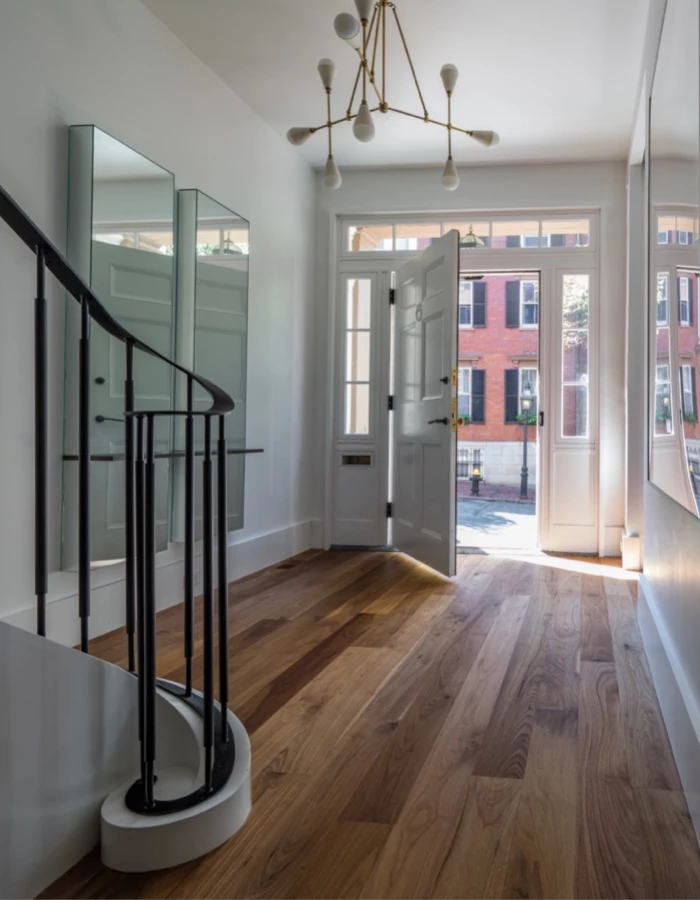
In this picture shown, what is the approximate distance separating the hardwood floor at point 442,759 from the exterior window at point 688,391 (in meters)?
0.94

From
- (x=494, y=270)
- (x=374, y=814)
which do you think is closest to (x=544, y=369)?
(x=494, y=270)

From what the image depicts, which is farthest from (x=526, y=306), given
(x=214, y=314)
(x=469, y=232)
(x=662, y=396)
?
(x=662, y=396)

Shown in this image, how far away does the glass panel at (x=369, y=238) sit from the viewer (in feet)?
20.1

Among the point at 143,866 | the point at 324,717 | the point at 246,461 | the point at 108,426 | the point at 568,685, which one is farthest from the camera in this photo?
the point at 246,461

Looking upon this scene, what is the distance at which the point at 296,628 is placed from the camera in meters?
3.59

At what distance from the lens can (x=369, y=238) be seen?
242 inches

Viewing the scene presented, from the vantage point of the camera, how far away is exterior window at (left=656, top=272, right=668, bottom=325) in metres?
2.63

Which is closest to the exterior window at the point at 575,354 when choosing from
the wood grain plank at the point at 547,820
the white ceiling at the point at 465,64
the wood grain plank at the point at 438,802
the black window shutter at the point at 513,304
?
the white ceiling at the point at 465,64

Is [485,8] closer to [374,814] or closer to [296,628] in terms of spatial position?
[296,628]

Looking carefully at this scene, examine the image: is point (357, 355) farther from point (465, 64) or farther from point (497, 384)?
point (497, 384)

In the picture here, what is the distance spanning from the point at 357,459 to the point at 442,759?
13.0ft

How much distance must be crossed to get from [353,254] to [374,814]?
15.8 feet

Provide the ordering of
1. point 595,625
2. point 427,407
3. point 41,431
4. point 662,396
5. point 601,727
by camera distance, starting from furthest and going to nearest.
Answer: point 427,407, point 595,625, point 662,396, point 601,727, point 41,431

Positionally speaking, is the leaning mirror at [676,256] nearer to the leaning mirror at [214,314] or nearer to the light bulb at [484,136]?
the light bulb at [484,136]
